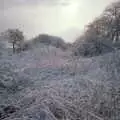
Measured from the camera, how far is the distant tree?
16875 mm

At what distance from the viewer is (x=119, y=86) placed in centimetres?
399

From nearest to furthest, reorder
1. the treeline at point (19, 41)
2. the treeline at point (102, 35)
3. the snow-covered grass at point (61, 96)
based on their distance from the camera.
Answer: the snow-covered grass at point (61, 96)
the treeline at point (102, 35)
the treeline at point (19, 41)

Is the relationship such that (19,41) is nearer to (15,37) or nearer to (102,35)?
(15,37)

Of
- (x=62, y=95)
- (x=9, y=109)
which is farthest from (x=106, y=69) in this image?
(x=9, y=109)

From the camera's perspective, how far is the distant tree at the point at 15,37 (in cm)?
1688

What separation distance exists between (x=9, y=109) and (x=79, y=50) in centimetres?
682

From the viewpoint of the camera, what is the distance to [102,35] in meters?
11.3

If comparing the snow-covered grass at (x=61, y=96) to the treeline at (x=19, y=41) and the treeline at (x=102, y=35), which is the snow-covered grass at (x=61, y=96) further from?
the treeline at (x=19, y=41)

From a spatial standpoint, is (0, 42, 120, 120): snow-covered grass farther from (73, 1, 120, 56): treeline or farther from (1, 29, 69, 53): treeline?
(1, 29, 69, 53): treeline

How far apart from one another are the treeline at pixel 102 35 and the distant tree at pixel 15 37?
6.56 m

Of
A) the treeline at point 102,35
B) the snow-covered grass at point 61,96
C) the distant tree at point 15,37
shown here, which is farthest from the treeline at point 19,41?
the snow-covered grass at point 61,96

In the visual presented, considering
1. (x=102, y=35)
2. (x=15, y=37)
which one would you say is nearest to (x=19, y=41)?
(x=15, y=37)

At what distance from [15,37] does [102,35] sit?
25.2ft

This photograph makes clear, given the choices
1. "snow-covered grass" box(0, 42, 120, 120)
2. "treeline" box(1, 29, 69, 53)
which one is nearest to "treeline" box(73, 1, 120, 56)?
"snow-covered grass" box(0, 42, 120, 120)
